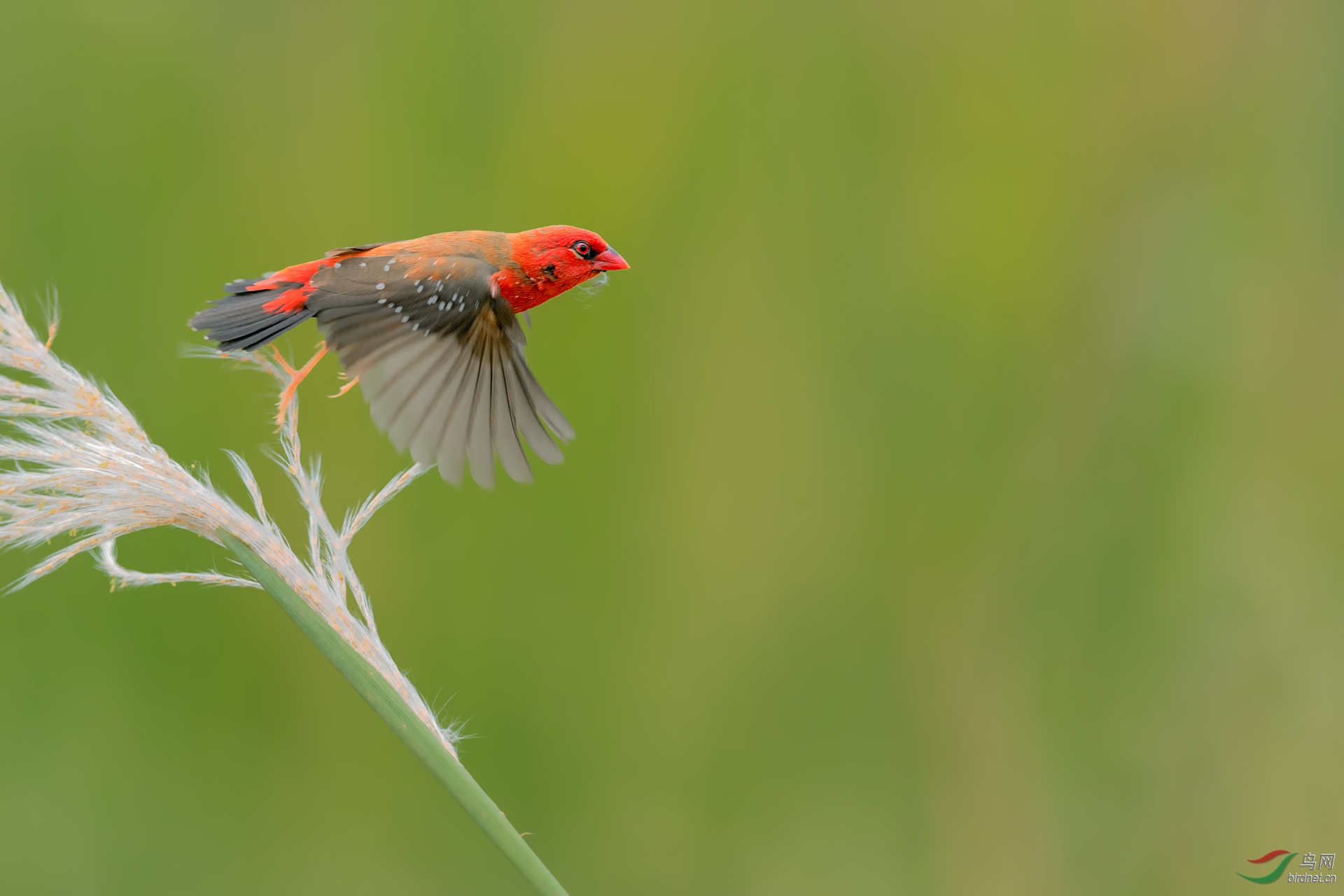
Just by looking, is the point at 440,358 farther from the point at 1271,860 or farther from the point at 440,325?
the point at 1271,860

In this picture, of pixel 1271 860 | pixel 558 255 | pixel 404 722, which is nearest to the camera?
pixel 404 722

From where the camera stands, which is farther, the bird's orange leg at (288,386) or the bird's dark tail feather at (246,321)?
the bird's dark tail feather at (246,321)

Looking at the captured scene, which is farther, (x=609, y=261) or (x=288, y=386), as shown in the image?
(x=609, y=261)

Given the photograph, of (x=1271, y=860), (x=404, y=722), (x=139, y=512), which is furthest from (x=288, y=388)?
(x=1271, y=860)

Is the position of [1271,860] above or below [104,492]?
below

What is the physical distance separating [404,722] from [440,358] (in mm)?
648

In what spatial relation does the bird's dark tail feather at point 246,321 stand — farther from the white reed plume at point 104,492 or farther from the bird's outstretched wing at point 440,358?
the white reed plume at point 104,492

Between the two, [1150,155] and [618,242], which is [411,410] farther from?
[1150,155]

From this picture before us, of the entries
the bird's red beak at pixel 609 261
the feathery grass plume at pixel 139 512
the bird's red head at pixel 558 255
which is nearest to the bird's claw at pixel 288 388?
the feathery grass plume at pixel 139 512

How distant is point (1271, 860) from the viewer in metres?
2.44

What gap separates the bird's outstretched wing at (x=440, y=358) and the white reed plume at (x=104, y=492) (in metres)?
0.26

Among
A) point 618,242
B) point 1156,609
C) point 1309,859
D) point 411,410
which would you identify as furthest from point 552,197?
point 1309,859

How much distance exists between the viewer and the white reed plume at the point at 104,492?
3.56ft

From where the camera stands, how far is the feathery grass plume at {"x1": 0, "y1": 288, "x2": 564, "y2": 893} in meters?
1.06
